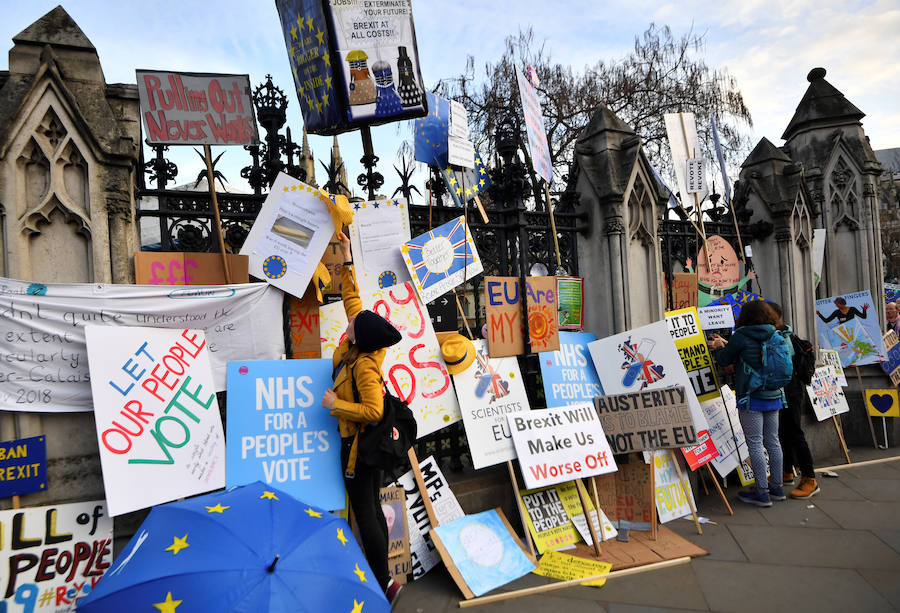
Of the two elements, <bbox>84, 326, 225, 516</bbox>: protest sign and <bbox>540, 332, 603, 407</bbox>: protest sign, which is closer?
<bbox>84, 326, 225, 516</bbox>: protest sign

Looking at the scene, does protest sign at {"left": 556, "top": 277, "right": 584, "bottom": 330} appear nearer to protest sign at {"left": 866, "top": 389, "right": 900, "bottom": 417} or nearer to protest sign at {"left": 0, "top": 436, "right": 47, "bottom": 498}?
protest sign at {"left": 0, "top": 436, "right": 47, "bottom": 498}

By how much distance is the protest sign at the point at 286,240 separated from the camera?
4.05 m

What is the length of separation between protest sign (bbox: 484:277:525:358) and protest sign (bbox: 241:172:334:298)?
1.51m

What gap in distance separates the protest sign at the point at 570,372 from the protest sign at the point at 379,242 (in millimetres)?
1500

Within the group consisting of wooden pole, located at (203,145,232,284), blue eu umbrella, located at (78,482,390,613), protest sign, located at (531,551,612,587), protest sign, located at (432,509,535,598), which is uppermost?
wooden pole, located at (203,145,232,284)

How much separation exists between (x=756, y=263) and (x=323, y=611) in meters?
7.27

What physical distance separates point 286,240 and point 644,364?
10.6ft

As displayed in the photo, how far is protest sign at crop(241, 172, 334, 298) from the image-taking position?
4.05 m

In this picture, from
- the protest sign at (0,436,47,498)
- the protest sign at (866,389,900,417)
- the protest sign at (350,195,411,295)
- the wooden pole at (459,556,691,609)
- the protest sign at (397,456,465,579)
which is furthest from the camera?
the protest sign at (866,389,900,417)

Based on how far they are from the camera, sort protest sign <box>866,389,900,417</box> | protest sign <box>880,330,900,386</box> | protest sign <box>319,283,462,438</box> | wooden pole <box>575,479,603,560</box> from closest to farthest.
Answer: wooden pole <box>575,479,603,560</box>, protest sign <box>319,283,462,438</box>, protest sign <box>866,389,900,417</box>, protest sign <box>880,330,900,386</box>

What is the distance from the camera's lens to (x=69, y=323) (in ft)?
11.2

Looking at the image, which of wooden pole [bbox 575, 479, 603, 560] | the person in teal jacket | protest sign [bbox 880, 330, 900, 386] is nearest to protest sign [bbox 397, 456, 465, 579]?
wooden pole [bbox 575, 479, 603, 560]

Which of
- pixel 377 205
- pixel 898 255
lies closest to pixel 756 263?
pixel 377 205

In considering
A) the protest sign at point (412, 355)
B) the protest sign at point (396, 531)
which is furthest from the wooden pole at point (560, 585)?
the protest sign at point (412, 355)
